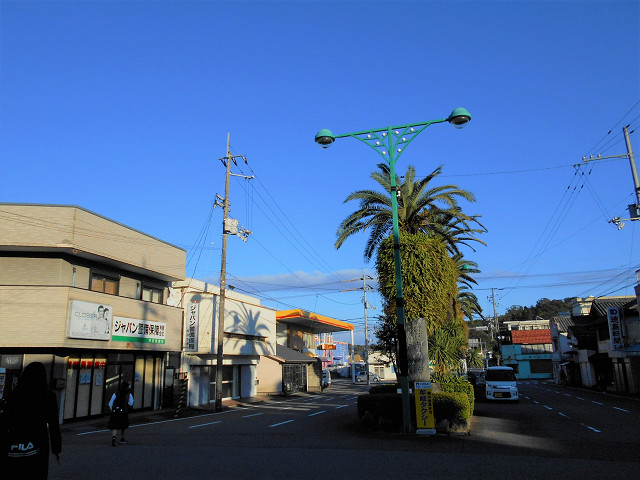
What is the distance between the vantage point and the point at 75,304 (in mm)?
19234

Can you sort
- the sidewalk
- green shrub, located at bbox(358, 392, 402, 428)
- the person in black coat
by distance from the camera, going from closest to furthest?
1. the person in black coat
2. green shrub, located at bbox(358, 392, 402, 428)
3. the sidewalk

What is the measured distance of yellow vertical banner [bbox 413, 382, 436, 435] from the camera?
13.6 meters

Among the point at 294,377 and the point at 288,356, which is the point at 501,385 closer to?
the point at 288,356

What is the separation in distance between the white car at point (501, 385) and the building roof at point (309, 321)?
19.6 m

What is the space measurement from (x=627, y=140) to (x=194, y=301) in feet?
82.9

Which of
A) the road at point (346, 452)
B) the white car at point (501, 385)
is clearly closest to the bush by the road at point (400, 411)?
the road at point (346, 452)

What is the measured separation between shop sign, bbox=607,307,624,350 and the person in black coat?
38494 mm

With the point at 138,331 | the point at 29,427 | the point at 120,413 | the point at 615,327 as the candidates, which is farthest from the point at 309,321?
the point at 29,427

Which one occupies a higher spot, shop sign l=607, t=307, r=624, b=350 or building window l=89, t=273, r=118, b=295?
building window l=89, t=273, r=118, b=295

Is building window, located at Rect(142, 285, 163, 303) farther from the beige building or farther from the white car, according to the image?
the white car

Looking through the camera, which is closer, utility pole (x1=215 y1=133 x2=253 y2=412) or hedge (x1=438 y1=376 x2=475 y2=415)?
hedge (x1=438 y1=376 x2=475 y2=415)

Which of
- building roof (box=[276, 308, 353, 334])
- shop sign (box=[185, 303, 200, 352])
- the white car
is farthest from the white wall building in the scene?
the white car

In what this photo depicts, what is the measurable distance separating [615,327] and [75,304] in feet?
116

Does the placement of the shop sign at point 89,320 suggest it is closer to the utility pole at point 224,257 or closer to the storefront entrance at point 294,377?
the utility pole at point 224,257
